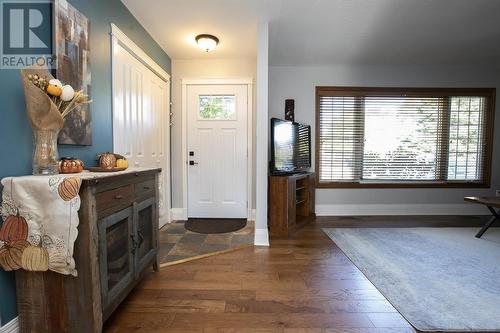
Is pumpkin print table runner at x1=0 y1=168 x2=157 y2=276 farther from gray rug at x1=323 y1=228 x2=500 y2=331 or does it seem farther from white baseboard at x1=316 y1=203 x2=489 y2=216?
white baseboard at x1=316 y1=203 x2=489 y2=216

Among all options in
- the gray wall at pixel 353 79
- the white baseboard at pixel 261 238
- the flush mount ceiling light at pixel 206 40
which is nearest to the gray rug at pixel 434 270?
the white baseboard at pixel 261 238

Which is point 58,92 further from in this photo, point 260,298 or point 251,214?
point 251,214

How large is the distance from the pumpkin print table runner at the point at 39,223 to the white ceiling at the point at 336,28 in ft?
6.79

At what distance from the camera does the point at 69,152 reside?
1.70m

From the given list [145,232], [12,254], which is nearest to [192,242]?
[145,232]

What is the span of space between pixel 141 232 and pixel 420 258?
2.64 m

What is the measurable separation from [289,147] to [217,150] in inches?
45.9

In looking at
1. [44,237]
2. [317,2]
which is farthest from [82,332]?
[317,2]

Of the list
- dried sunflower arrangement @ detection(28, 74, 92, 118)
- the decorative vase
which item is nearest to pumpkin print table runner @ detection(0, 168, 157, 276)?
the decorative vase

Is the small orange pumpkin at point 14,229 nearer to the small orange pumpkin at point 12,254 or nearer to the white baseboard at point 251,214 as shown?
the small orange pumpkin at point 12,254

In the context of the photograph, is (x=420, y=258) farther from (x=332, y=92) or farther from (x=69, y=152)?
(x=69, y=152)

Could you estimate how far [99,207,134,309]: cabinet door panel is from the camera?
4.39 feet

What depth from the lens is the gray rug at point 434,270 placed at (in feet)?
5.13

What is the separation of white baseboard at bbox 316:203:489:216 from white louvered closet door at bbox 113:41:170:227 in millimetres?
2709
